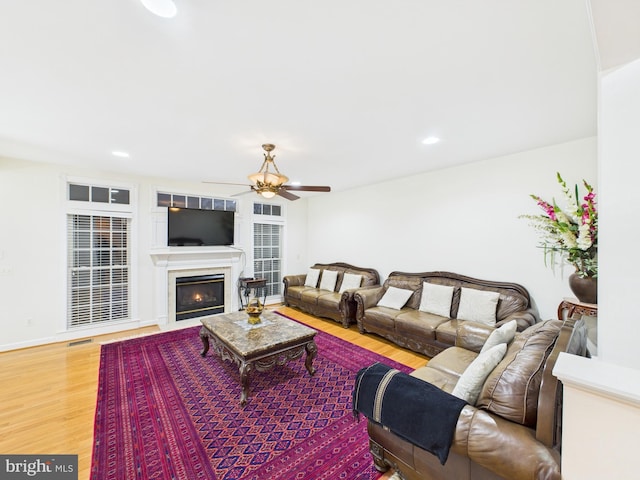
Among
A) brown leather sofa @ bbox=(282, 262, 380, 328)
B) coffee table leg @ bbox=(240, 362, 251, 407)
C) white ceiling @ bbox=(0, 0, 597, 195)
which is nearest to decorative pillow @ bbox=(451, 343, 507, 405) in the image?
coffee table leg @ bbox=(240, 362, 251, 407)

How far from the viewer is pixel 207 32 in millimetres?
1418

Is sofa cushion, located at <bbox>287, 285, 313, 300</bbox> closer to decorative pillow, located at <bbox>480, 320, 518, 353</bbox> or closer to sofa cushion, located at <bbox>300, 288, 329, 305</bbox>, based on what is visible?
sofa cushion, located at <bbox>300, 288, 329, 305</bbox>

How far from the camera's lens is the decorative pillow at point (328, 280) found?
5409mm

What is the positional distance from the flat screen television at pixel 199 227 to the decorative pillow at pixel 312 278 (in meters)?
1.86

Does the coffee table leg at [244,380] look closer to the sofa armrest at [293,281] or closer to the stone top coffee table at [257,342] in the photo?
the stone top coffee table at [257,342]

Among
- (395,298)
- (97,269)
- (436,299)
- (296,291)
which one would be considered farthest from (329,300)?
(97,269)

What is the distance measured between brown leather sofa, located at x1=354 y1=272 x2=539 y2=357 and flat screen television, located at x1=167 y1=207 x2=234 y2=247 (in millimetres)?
2935

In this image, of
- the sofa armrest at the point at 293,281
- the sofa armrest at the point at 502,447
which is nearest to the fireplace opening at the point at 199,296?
the sofa armrest at the point at 293,281

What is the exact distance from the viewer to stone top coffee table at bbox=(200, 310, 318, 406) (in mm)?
2510

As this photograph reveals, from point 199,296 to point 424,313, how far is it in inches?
164

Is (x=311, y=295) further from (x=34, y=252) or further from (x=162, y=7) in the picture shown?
(x=162, y=7)

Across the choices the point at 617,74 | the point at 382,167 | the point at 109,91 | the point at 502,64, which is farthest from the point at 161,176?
the point at 617,74

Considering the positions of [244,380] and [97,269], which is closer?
[244,380]
